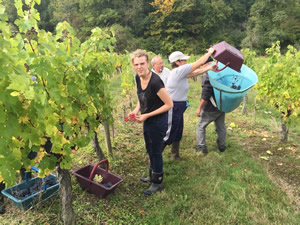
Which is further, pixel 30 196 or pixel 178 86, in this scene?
pixel 178 86

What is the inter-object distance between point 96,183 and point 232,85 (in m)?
2.62

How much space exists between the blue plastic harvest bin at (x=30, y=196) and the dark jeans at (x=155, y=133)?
1191 millimetres

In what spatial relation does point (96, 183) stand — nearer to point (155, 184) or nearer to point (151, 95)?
point (155, 184)

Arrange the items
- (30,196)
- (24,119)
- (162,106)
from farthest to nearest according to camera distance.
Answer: (162,106), (30,196), (24,119)

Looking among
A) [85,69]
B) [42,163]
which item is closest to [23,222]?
[42,163]

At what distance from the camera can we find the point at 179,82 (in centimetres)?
327

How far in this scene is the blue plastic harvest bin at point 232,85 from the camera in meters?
3.12

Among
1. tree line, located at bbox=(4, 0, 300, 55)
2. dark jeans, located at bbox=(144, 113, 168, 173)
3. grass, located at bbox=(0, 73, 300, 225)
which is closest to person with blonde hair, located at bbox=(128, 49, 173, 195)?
dark jeans, located at bbox=(144, 113, 168, 173)

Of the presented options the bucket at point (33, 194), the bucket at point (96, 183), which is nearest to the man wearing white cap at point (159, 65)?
the bucket at point (96, 183)

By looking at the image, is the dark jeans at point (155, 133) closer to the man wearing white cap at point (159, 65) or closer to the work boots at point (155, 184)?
the work boots at point (155, 184)

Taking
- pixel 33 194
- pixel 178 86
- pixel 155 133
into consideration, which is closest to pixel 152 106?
pixel 155 133

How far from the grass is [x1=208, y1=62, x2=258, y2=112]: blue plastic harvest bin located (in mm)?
1013

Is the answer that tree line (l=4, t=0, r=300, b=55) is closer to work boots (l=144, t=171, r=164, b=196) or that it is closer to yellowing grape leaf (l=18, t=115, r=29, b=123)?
work boots (l=144, t=171, r=164, b=196)

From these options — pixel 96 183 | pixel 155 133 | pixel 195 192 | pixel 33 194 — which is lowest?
pixel 195 192
